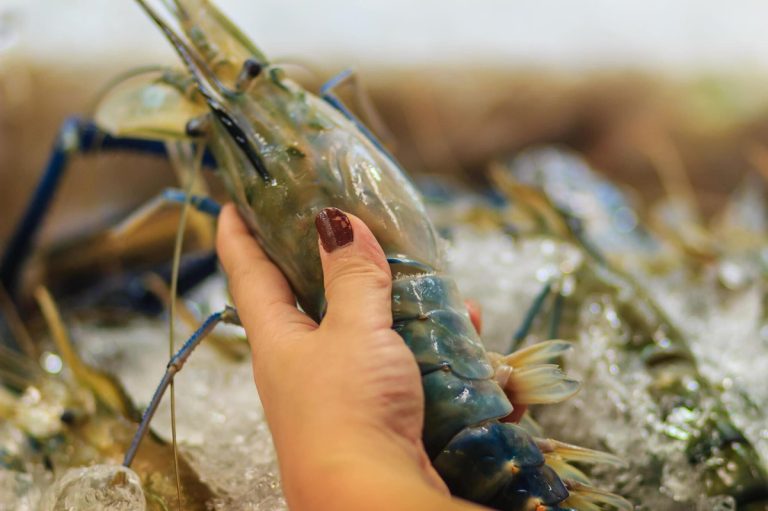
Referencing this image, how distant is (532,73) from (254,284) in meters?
1.96

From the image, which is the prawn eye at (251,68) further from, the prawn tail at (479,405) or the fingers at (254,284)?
the prawn tail at (479,405)

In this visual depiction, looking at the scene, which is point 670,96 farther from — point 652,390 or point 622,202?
point 652,390

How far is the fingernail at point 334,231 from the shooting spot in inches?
26.8

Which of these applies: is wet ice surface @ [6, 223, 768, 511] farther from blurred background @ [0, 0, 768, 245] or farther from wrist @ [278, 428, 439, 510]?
blurred background @ [0, 0, 768, 245]

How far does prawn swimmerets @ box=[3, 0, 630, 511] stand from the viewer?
2.29ft

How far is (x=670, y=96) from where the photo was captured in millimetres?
2533

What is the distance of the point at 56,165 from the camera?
52.4 inches

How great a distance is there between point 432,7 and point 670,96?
3.02ft

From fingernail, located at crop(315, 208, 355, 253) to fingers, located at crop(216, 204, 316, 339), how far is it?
0.27 ft

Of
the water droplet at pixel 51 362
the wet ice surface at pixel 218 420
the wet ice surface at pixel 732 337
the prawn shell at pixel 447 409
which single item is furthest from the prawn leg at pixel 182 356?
the wet ice surface at pixel 732 337

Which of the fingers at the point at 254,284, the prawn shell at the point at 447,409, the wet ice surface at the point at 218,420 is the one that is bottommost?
the wet ice surface at the point at 218,420

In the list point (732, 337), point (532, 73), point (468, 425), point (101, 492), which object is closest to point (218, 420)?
point (101, 492)

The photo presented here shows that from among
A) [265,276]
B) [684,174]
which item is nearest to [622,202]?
[684,174]

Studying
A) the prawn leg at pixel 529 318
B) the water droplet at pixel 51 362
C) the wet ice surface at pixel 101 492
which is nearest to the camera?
the wet ice surface at pixel 101 492
